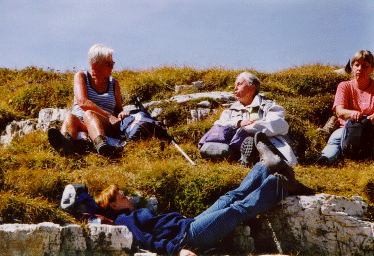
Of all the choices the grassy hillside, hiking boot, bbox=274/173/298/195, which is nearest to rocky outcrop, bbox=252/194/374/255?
hiking boot, bbox=274/173/298/195

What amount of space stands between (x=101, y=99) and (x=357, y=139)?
5.01 metres

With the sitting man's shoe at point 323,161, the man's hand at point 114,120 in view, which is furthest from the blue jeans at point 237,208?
the man's hand at point 114,120

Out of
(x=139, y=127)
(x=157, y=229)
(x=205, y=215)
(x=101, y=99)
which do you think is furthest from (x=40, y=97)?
(x=205, y=215)

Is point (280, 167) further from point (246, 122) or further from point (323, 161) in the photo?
point (323, 161)

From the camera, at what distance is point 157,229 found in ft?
16.3

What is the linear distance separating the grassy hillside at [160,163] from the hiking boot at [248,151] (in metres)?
0.20

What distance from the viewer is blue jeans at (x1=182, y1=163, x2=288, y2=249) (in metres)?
4.96

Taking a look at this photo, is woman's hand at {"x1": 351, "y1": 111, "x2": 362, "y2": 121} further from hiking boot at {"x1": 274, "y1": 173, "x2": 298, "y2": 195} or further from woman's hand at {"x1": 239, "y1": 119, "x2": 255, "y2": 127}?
hiking boot at {"x1": 274, "y1": 173, "x2": 298, "y2": 195}

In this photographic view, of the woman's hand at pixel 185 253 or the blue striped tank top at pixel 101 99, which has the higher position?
the blue striped tank top at pixel 101 99

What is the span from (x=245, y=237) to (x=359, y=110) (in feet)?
12.8

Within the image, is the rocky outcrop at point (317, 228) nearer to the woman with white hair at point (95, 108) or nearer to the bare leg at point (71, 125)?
the woman with white hair at point (95, 108)

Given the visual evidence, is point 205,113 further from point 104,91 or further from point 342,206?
point 342,206

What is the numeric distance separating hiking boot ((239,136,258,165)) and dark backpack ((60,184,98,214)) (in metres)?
2.66

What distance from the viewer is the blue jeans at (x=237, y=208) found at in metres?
4.96
